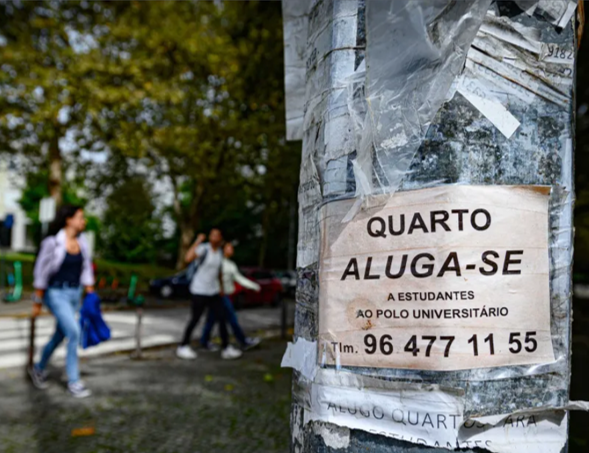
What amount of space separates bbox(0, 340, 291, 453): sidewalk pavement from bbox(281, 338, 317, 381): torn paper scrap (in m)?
3.32

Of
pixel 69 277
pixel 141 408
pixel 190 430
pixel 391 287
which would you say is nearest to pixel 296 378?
pixel 391 287

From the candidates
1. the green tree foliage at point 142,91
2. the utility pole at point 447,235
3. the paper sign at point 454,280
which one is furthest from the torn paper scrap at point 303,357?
the green tree foliage at point 142,91

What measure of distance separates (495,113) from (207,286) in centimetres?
812

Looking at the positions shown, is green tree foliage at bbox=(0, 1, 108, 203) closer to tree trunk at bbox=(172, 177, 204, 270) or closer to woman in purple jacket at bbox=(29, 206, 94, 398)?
tree trunk at bbox=(172, 177, 204, 270)

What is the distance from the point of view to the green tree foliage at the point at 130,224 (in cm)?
2700

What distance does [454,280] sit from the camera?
61.0 inches

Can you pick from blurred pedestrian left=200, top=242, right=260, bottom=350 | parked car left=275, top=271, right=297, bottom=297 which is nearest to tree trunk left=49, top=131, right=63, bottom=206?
parked car left=275, top=271, right=297, bottom=297

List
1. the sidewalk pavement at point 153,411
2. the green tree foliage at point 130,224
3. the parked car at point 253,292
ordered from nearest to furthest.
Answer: the sidewalk pavement at point 153,411 → the parked car at point 253,292 → the green tree foliage at point 130,224

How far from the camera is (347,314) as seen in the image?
167 cm

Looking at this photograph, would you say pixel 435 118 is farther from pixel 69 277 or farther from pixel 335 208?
pixel 69 277

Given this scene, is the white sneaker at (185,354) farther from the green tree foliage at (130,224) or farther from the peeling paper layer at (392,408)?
the green tree foliage at (130,224)

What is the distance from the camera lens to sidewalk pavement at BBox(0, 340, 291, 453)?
5.02m

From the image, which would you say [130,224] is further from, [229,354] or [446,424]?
[446,424]

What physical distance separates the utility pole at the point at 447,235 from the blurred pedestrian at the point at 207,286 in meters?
7.75
